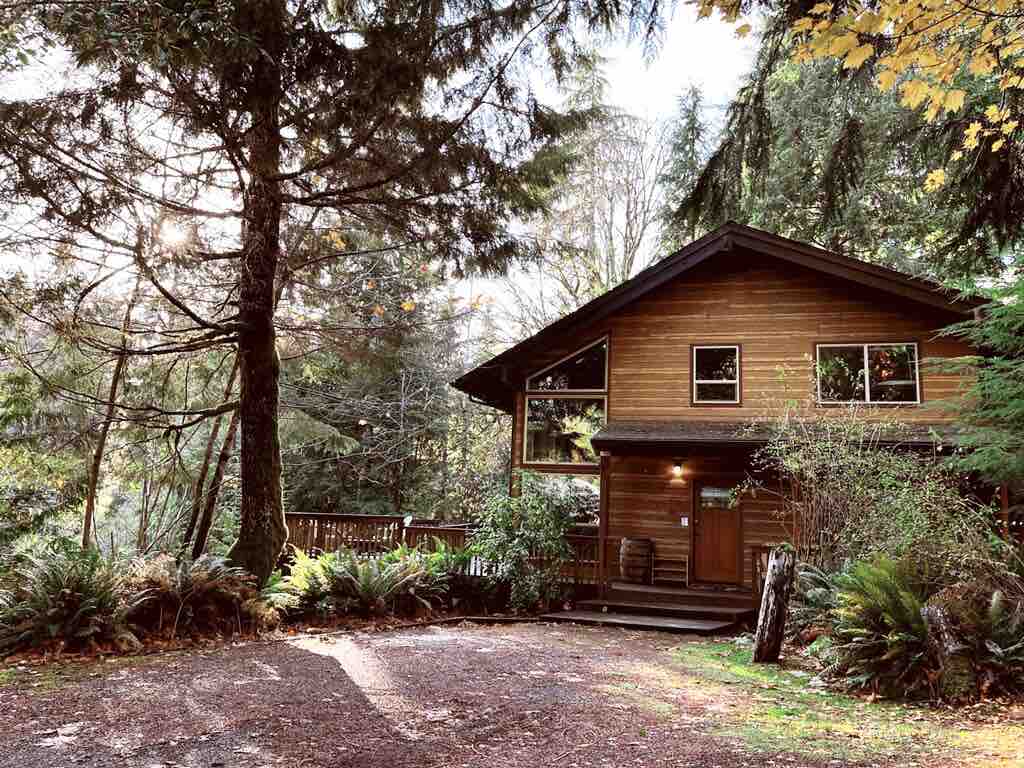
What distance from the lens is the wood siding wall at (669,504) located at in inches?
571

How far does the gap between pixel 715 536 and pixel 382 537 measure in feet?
21.3

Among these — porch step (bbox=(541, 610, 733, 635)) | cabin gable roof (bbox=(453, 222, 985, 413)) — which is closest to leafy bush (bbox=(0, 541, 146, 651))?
porch step (bbox=(541, 610, 733, 635))

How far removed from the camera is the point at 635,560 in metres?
14.5

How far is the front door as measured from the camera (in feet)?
48.1

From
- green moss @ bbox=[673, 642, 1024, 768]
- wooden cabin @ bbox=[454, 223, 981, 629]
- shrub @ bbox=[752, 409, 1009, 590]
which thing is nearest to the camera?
green moss @ bbox=[673, 642, 1024, 768]

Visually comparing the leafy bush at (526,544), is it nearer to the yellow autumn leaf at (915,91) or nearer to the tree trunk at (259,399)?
the tree trunk at (259,399)

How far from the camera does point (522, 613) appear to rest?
1245 centimetres

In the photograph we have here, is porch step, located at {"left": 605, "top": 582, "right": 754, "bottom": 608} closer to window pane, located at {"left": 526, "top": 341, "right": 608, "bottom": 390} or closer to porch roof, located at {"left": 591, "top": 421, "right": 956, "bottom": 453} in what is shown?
porch roof, located at {"left": 591, "top": 421, "right": 956, "bottom": 453}

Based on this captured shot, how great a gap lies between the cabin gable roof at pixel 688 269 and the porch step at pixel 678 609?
4875 millimetres

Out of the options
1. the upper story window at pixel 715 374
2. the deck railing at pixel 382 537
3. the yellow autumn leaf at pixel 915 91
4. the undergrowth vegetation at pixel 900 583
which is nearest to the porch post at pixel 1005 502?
the undergrowth vegetation at pixel 900 583

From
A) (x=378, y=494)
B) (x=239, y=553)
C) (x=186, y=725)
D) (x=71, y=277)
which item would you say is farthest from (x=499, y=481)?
(x=186, y=725)

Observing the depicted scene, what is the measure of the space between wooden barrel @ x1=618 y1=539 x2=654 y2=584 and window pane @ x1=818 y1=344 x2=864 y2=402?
14.6 ft

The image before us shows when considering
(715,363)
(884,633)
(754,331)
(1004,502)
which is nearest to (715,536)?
(715,363)

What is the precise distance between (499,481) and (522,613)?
9.71 meters
